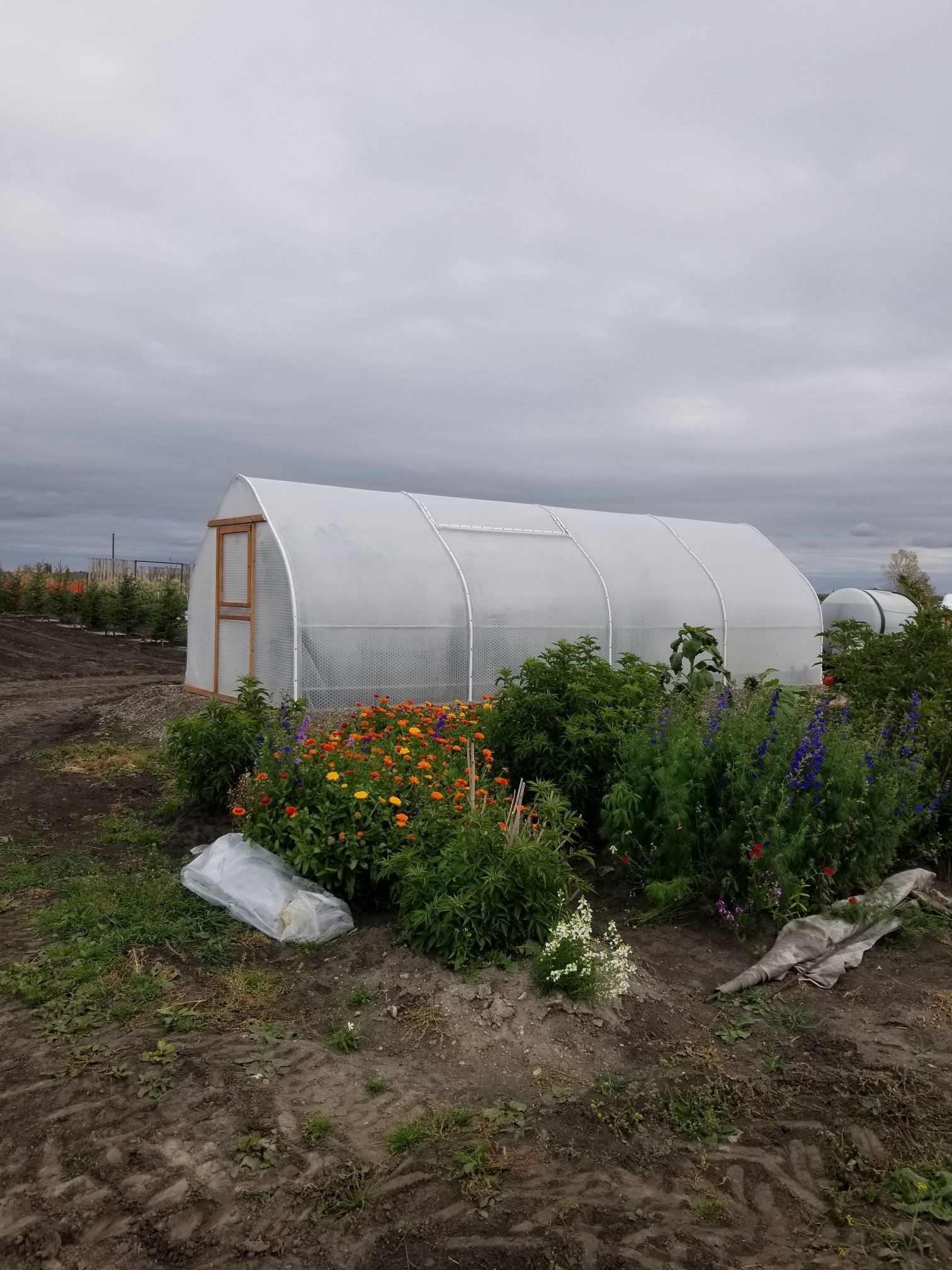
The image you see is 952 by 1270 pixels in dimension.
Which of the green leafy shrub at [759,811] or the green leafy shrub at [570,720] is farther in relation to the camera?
the green leafy shrub at [570,720]

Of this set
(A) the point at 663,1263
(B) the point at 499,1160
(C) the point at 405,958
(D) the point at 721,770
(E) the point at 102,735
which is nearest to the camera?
(A) the point at 663,1263

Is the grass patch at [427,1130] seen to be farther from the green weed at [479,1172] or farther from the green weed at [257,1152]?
the green weed at [257,1152]

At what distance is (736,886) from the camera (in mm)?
5465

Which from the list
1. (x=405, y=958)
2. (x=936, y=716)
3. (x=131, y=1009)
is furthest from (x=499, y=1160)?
(x=936, y=716)

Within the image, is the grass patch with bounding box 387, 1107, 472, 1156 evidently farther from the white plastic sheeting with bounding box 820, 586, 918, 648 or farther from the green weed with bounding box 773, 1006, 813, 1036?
the white plastic sheeting with bounding box 820, 586, 918, 648

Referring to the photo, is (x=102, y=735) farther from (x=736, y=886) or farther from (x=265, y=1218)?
(x=265, y=1218)

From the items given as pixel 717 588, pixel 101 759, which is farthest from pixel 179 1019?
pixel 717 588

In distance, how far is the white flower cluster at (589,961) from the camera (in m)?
4.43

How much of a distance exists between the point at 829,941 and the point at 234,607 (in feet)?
27.8

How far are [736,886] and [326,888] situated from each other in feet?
8.01

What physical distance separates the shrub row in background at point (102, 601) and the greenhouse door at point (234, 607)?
12507 millimetres

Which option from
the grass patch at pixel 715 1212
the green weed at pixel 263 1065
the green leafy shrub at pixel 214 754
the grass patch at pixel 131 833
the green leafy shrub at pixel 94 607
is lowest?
the grass patch at pixel 715 1212

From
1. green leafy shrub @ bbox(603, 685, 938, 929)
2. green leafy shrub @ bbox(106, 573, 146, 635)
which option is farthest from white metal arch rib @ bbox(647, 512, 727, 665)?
green leafy shrub @ bbox(106, 573, 146, 635)

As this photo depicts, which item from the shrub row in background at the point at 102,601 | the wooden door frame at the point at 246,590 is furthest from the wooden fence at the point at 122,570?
the wooden door frame at the point at 246,590
